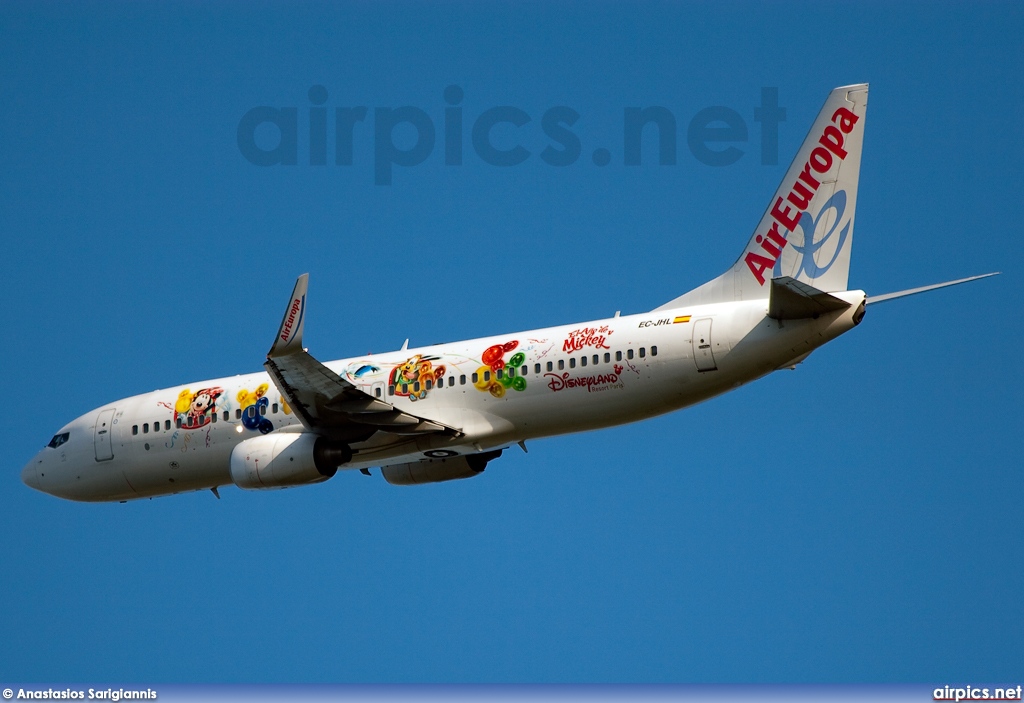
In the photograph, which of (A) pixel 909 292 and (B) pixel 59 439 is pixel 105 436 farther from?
(A) pixel 909 292

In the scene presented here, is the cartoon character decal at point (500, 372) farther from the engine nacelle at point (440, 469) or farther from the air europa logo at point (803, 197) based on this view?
the air europa logo at point (803, 197)

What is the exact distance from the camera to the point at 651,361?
123 feet

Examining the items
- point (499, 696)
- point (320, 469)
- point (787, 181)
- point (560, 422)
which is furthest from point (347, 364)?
point (787, 181)

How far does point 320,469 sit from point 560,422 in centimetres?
635

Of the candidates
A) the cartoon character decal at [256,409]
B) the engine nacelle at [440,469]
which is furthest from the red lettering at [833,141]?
the cartoon character decal at [256,409]

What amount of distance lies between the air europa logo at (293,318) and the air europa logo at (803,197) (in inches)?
434

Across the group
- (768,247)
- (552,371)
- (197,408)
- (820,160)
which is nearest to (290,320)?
(552,371)

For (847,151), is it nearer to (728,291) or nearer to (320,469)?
(728,291)

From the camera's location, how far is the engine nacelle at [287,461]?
39750 mm

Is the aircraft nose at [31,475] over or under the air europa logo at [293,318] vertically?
over

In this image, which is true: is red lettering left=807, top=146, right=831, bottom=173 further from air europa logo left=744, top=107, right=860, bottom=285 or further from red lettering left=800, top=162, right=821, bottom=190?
red lettering left=800, top=162, right=821, bottom=190

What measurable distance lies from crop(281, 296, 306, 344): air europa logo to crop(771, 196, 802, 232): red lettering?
38.4 feet

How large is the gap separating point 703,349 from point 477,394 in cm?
612

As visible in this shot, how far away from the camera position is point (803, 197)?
1500 inches
